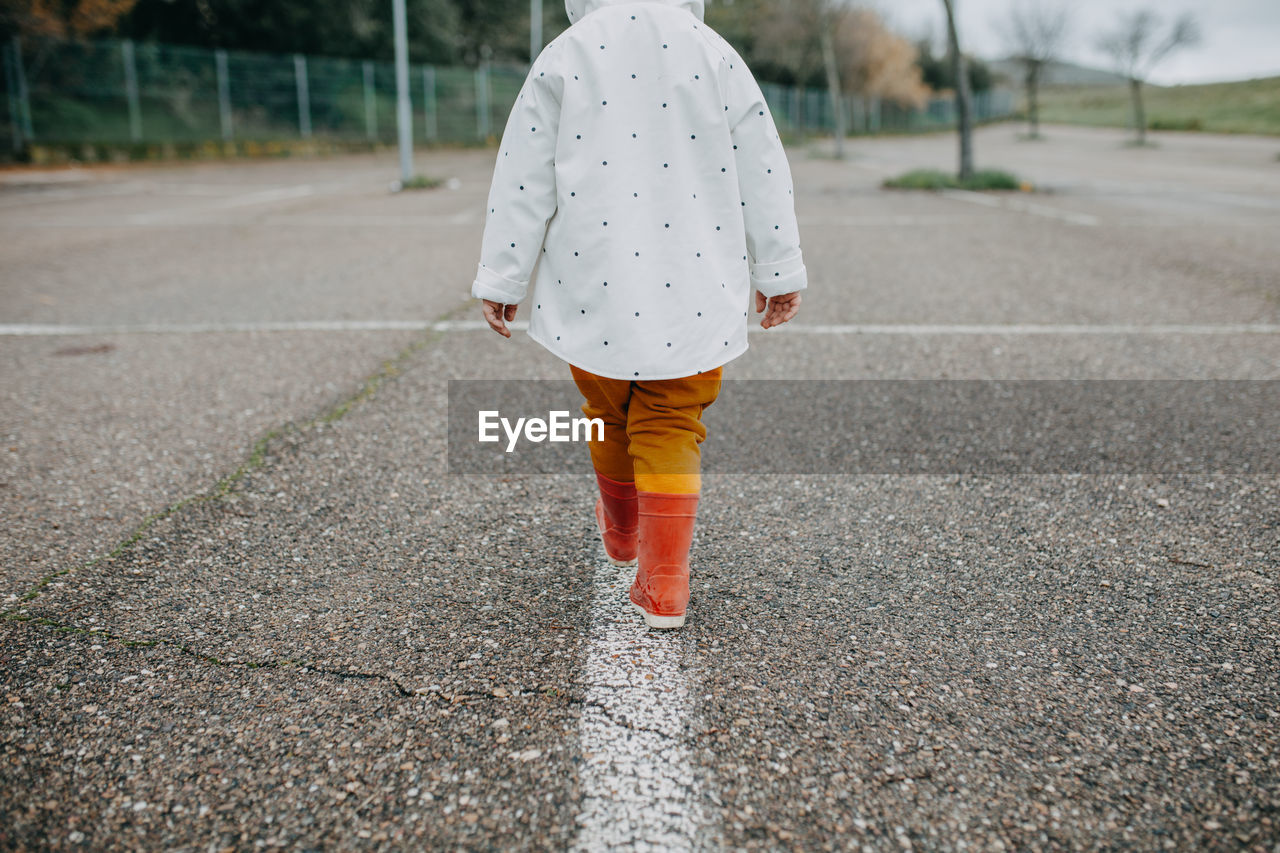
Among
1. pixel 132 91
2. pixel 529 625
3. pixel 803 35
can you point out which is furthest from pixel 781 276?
pixel 803 35

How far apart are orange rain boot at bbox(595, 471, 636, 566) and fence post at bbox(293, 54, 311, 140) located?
82.3ft

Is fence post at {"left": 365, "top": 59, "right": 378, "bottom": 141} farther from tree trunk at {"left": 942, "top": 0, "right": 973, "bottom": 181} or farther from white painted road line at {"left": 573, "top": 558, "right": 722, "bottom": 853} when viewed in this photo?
white painted road line at {"left": 573, "top": 558, "right": 722, "bottom": 853}

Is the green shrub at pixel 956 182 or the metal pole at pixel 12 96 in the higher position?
the metal pole at pixel 12 96

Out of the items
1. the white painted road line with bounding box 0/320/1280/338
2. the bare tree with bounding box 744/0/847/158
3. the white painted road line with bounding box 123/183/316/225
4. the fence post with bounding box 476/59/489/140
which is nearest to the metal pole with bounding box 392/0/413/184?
the white painted road line with bounding box 123/183/316/225

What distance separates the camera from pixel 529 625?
88.5 inches

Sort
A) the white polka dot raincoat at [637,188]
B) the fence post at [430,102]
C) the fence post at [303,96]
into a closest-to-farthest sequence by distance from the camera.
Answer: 1. the white polka dot raincoat at [637,188]
2. the fence post at [303,96]
3. the fence post at [430,102]

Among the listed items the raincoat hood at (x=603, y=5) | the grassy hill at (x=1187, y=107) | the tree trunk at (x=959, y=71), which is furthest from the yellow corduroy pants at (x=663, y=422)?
the grassy hill at (x=1187, y=107)

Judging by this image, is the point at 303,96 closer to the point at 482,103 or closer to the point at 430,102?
the point at 430,102

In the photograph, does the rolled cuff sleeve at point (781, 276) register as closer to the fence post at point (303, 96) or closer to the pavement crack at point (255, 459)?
the pavement crack at point (255, 459)

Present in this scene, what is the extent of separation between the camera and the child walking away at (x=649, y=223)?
7.01 feet

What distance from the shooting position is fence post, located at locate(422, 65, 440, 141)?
94.1ft

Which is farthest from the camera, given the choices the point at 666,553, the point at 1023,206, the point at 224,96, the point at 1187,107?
the point at 1187,107

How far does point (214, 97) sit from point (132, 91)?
2226 millimetres

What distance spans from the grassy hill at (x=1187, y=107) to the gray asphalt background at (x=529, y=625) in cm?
3933
